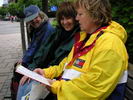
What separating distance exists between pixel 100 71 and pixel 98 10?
47 centimetres

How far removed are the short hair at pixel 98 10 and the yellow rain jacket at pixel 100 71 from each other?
10 cm

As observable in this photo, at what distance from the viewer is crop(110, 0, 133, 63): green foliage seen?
3.56 meters

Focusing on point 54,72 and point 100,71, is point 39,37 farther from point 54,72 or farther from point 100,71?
point 100,71

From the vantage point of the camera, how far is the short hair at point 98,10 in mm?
2316

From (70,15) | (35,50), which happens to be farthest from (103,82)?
(35,50)

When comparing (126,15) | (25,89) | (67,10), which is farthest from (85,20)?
(126,15)

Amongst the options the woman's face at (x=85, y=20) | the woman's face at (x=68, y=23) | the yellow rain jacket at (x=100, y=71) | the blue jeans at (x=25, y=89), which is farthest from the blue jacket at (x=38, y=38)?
the yellow rain jacket at (x=100, y=71)

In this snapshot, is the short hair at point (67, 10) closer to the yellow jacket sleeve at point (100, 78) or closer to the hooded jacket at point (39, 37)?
the hooded jacket at point (39, 37)

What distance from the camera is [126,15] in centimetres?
361

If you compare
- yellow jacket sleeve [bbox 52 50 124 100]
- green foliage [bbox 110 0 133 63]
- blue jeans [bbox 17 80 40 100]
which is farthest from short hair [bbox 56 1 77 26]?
yellow jacket sleeve [bbox 52 50 124 100]

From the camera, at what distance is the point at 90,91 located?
2129 millimetres

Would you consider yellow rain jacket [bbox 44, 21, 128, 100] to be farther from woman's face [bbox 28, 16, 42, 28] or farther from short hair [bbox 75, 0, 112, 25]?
woman's face [bbox 28, 16, 42, 28]

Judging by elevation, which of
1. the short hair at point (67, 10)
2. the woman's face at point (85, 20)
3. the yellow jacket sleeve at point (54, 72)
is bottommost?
the yellow jacket sleeve at point (54, 72)

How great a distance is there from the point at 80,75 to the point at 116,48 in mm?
328
